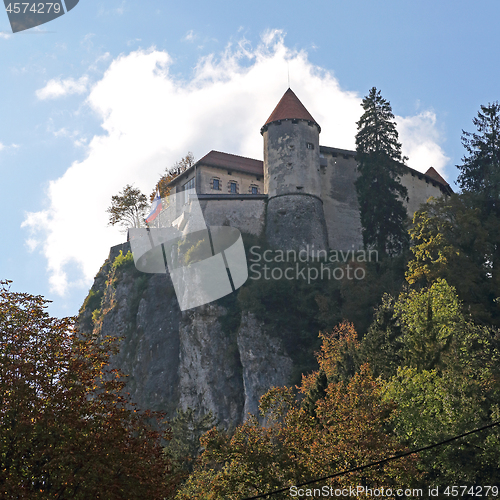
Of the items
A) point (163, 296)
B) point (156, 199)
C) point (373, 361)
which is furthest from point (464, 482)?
point (156, 199)

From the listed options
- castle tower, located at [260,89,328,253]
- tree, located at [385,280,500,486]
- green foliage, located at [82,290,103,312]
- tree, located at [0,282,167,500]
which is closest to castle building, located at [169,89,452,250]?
castle tower, located at [260,89,328,253]

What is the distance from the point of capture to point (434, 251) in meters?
35.7

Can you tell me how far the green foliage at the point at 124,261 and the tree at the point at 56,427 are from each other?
1519 inches

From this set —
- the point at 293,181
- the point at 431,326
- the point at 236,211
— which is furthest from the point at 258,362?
the point at 431,326

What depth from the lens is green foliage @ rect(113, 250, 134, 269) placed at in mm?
55638

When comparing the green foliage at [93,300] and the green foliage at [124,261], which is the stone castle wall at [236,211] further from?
the green foliage at [93,300]

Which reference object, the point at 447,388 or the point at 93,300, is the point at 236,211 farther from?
the point at 447,388

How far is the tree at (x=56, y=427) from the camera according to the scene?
47.6ft

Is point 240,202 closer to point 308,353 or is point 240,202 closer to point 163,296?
point 163,296

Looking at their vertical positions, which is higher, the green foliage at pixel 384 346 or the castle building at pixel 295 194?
the castle building at pixel 295 194

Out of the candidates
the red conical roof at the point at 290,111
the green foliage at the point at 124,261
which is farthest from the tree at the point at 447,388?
the green foliage at the point at 124,261

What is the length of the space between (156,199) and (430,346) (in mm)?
38219

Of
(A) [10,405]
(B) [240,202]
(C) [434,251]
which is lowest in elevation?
(A) [10,405]

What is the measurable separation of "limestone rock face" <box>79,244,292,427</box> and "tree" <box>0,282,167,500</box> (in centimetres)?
2454
